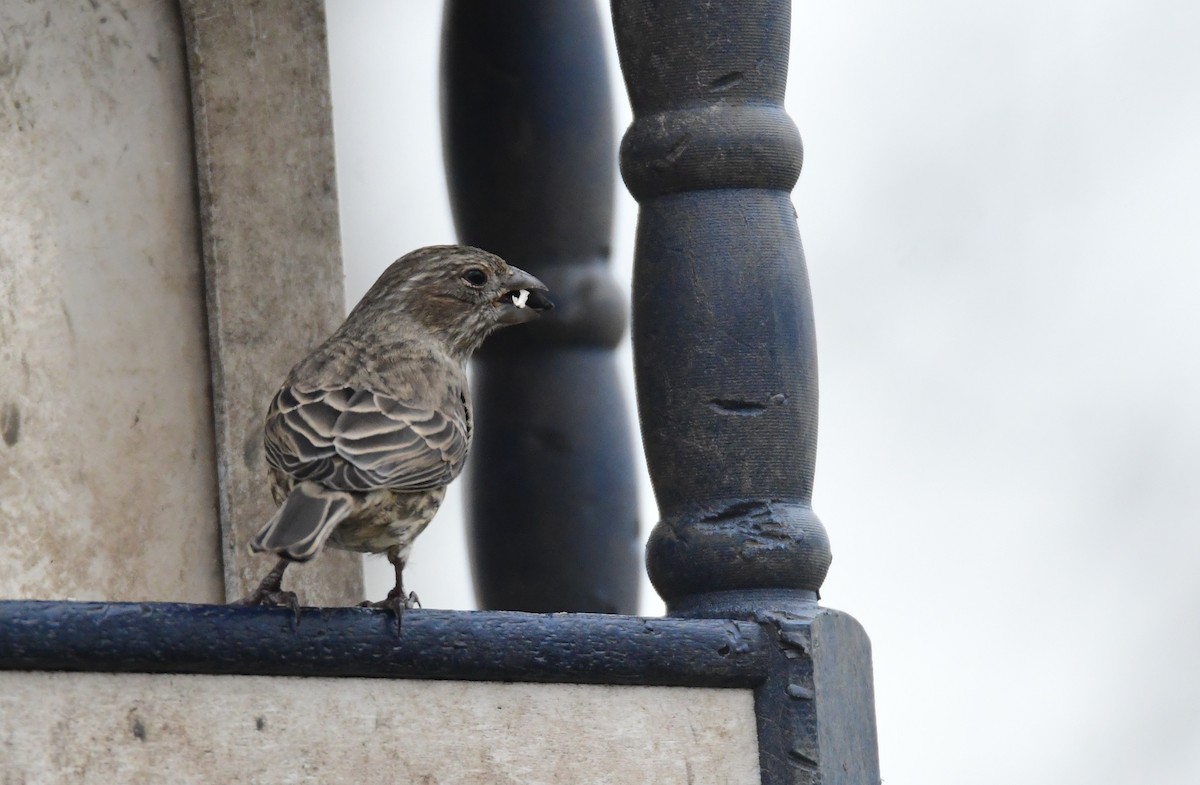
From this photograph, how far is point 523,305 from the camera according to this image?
4.93 metres

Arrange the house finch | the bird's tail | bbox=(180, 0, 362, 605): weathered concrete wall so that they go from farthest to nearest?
bbox=(180, 0, 362, 605): weathered concrete wall, the house finch, the bird's tail

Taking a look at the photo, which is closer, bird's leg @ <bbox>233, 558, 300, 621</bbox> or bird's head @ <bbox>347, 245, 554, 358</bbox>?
bird's leg @ <bbox>233, 558, 300, 621</bbox>

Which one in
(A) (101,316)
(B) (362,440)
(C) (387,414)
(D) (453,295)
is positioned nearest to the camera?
(B) (362,440)

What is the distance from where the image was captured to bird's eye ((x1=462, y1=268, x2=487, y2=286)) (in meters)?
4.83

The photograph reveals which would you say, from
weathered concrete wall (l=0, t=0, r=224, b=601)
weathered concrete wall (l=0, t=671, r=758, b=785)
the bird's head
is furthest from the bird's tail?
weathered concrete wall (l=0, t=0, r=224, b=601)

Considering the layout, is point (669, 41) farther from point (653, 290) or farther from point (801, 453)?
point (801, 453)

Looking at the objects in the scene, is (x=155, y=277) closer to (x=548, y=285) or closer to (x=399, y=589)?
(x=548, y=285)

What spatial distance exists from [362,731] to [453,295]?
4.76 feet

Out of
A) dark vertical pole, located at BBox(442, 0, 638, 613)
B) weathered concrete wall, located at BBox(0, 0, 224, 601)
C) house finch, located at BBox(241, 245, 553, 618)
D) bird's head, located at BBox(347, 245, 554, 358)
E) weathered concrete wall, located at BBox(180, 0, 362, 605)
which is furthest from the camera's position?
dark vertical pole, located at BBox(442, 0, 638, 613)

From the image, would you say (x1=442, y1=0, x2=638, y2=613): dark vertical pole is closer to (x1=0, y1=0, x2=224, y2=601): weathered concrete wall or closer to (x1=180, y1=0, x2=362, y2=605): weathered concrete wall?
(x1=180, y1=0, x2=362, y2=605): weathered concrete wall

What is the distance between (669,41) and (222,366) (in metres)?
1.73

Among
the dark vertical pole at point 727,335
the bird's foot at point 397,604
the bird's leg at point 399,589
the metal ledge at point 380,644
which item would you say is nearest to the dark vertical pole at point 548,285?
the dark vertical pole at point 727,335

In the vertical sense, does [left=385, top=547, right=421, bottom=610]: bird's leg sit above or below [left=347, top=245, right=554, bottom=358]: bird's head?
below

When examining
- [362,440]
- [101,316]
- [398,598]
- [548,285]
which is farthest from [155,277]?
[398,598]
